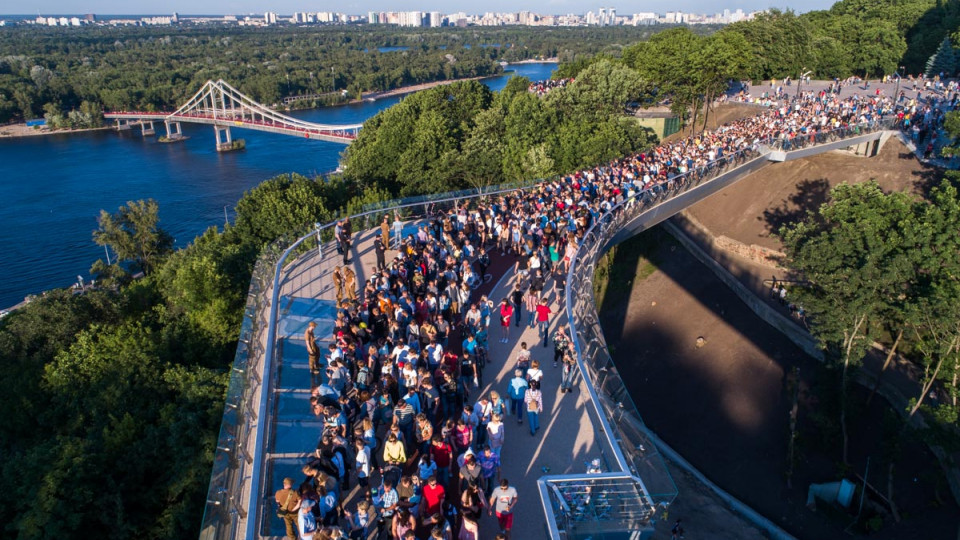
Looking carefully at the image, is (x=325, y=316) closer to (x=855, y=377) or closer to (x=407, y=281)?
(x=407, y=281)

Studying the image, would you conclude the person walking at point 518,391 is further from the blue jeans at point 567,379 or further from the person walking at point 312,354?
the person walking at point 312,354

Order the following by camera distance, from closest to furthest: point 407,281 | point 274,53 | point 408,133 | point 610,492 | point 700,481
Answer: point 610,492
point 407,281
point 700,481
point 408,133
point 274,53

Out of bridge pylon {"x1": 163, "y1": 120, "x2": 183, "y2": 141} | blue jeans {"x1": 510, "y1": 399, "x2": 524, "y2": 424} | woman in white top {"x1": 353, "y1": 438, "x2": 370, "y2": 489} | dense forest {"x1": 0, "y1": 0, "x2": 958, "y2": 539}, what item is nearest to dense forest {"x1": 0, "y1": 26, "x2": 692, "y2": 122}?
bridge pylon {"x1": 163, "y1": 120, "x2": 183, "y2": 141}

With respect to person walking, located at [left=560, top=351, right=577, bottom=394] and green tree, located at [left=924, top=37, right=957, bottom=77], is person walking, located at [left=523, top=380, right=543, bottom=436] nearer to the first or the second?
person walking, located at [left=560, top=351, right=577, bottom=394]

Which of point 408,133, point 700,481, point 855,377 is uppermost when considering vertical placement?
point 408,133

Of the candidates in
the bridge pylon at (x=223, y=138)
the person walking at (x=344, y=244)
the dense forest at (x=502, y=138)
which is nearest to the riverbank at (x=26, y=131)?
the bridge pylon at (x=223, y=138)

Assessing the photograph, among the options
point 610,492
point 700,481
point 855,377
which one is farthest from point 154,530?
point 855,377

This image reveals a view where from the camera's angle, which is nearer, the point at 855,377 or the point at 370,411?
the point at 370,411
